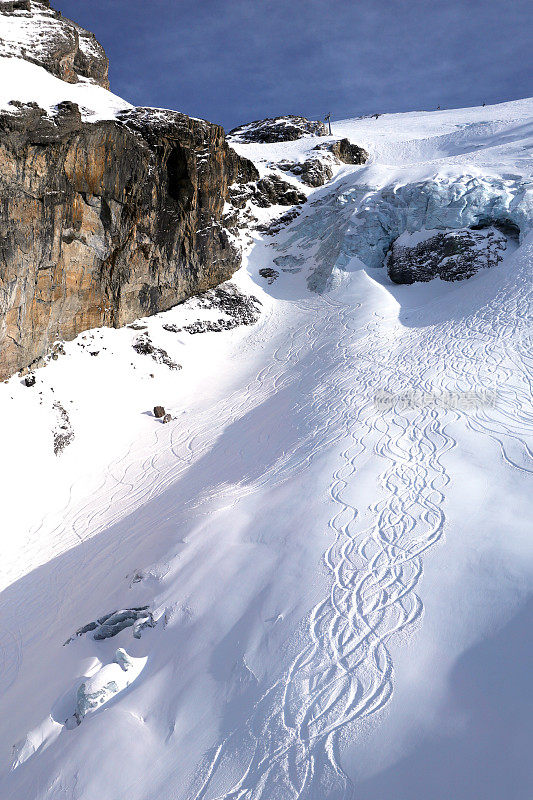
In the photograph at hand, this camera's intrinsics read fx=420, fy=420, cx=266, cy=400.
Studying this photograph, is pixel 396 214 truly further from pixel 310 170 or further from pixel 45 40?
pixel 45 40

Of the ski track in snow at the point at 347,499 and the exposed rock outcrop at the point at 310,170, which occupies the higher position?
the exposed rock outcrop at the point at 310,170

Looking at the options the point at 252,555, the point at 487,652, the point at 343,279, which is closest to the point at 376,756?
the point at 487,652

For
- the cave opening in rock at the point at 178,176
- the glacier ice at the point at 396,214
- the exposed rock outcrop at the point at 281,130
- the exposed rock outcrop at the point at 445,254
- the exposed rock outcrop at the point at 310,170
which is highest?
the exposed rock outcrop at the point at 281,130

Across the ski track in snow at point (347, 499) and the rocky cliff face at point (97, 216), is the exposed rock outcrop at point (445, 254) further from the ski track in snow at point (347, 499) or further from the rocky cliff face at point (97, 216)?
the rocky cliff face at point (97, 216)

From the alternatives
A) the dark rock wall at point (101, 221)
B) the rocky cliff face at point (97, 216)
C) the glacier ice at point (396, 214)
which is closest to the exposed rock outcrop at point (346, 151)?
the glacier ice at point (396, 214)

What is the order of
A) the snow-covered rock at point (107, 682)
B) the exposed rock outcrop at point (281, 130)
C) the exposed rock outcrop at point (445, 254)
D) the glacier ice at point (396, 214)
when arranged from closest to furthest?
the snow-covered rock at point (107, 682), the exposed rock outcrop at point (445, 254), the glacier ice at point (396, 214), the exposed rock outcrop at point (281, 130)

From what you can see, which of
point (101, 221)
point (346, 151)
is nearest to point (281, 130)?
point (346, 151)

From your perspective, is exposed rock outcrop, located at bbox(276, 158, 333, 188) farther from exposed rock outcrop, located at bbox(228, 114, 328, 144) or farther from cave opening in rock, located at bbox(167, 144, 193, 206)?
cave opening in rock, located at bbox(167, 144, 193, 206)

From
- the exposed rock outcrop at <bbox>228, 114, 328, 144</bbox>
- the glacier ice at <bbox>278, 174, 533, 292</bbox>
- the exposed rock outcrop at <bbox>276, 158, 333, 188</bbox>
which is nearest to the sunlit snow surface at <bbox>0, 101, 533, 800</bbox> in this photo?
the glacier ice at <bbox>278, 174, 533, 292</bbox>
